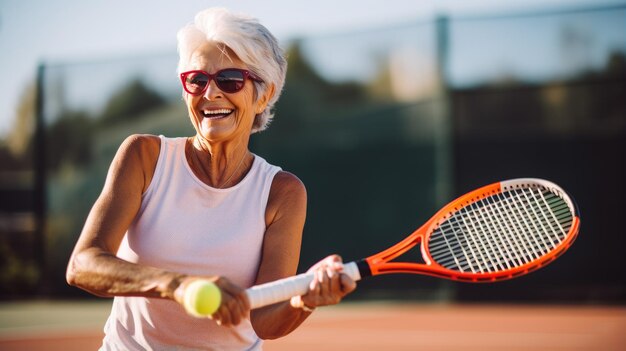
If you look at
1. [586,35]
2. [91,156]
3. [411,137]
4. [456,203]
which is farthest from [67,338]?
[456,203]

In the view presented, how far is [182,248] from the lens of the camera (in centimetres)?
220

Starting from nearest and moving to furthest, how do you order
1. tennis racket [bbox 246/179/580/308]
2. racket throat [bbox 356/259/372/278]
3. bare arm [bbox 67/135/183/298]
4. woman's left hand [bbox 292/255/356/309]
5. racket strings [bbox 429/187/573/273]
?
bare arm [bbox 67/135/183/298]
woman's left hand [bbox 292/255/356/309]
racket throat [bbox 356/259/372/278]
tennis racket [bbox 246/179/580/308]
racket strings [bbox 429/187/573/273]

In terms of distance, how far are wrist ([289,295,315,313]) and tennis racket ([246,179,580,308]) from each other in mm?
201

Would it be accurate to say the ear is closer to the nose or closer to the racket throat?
the nose

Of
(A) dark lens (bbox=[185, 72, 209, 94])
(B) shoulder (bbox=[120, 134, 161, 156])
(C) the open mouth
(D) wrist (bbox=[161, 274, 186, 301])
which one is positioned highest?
(A) dark lens (bbox=[185, 72, 209, 94])

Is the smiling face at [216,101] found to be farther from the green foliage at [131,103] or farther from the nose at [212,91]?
the green foliage at [131,103]

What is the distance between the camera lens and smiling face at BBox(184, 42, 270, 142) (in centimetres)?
226

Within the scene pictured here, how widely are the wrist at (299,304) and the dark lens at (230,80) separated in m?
0.52

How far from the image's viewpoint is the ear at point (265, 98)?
2.40 meters

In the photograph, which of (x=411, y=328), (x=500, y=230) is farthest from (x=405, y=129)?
(x=500, y=230)

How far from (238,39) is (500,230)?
1.01 meters

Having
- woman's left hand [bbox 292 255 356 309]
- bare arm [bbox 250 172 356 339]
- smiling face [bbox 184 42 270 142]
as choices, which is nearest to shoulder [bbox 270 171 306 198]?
bare arm [bbox 250 172 356 339]

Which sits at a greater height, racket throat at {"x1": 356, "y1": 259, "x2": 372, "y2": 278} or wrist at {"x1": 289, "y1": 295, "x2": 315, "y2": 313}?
racket throat at {"x1": 356, "y1": 259, "x2": 372, "y2": 278}

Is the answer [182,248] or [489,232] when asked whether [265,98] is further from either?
[489,232]
